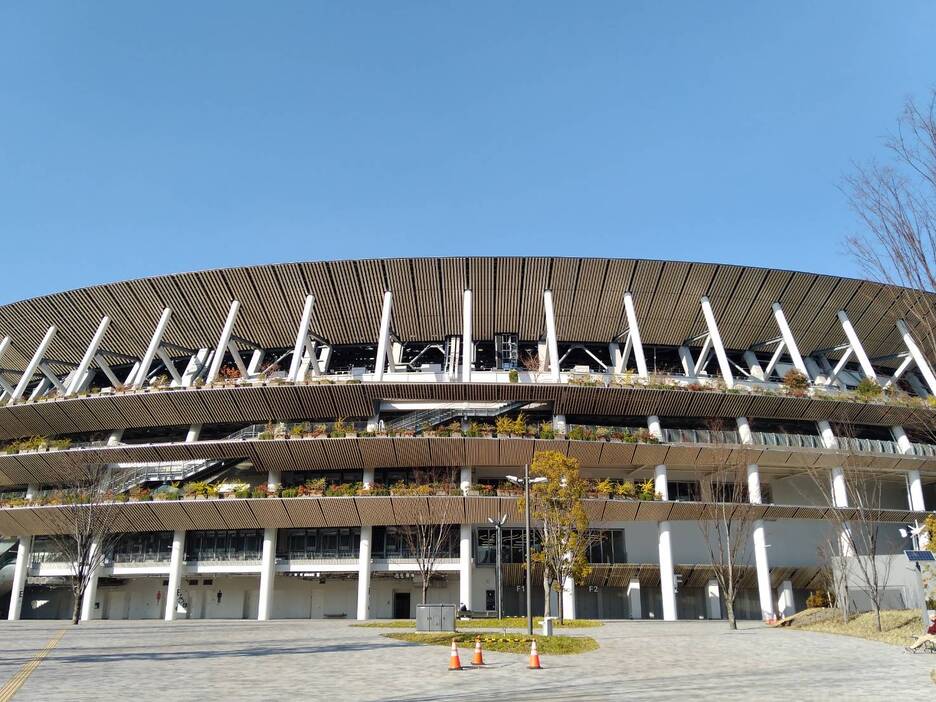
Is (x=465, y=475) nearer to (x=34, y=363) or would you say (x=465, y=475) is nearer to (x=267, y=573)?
(x=267, y=573)

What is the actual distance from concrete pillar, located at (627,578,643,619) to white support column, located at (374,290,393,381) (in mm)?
19120

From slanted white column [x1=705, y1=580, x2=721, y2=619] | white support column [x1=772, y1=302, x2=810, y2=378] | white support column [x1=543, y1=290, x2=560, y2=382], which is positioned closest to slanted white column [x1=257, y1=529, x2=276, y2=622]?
white support column [x1=543, y1=290, x2=560, y2=382]

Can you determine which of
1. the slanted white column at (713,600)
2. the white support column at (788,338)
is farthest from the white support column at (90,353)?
the white support column at (788,338)

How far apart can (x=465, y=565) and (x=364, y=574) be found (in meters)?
5.77

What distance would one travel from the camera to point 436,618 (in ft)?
82.1

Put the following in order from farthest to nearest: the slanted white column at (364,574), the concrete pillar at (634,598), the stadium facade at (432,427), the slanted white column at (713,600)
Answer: the slanted white column at (713,600), the concrete pillar at (634,598), the slanted white column at (364,574), the stadium facade at (432,427)

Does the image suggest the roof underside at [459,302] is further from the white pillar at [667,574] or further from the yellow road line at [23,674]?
the yellow road line at [23,674]

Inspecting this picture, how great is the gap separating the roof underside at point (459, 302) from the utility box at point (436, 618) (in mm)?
22335

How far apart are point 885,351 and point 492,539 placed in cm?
3040

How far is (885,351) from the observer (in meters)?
50.0

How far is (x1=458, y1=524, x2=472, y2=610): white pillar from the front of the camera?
39.8 m

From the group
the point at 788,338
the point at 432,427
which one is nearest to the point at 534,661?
the point at 432,427

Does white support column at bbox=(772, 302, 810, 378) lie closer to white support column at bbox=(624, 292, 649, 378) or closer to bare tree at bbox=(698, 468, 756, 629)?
bare tree at bbox=(698, 468, 756, 629)

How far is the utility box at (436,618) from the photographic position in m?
24.9
